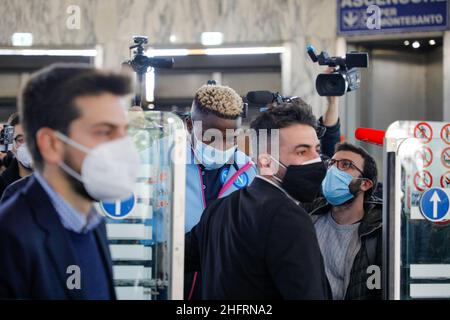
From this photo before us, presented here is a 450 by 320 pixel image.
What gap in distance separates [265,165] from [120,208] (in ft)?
1.14

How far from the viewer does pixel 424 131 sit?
2041 mm

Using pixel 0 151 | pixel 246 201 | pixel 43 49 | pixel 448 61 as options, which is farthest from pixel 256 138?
pixel 448 61

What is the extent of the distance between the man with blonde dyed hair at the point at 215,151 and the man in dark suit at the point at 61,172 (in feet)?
2.06

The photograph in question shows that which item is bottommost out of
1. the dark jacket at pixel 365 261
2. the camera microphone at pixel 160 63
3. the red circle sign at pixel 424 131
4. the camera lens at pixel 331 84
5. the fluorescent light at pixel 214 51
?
the dark jacket at pixel 365 261

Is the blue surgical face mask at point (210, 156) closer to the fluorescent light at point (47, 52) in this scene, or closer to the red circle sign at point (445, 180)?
the fluorescent light at point (47, 52)

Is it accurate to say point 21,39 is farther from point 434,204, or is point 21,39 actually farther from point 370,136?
point 434,204

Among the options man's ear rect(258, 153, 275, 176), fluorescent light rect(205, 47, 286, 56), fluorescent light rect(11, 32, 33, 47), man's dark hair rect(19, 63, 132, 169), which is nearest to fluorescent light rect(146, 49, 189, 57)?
fluorescent light rect(205, 47, 286, 56)

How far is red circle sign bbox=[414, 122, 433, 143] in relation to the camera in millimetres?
2029

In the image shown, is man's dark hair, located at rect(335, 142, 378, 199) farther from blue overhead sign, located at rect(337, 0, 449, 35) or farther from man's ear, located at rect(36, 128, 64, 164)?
man's ear, located at rect(36, 128, 64, 164)

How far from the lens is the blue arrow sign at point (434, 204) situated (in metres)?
2.06

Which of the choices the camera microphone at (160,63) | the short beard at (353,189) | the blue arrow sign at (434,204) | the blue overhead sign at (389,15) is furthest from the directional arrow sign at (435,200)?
the camera microphone at (160,63)

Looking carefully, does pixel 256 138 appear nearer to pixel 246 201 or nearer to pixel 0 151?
pixel 246 201

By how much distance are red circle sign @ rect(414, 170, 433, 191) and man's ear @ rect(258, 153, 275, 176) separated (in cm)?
42
